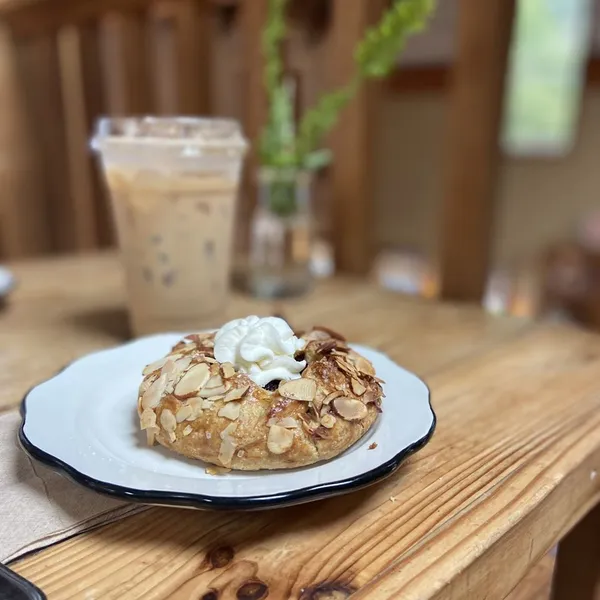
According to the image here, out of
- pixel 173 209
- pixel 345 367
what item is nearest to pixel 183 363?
pixel 345 367

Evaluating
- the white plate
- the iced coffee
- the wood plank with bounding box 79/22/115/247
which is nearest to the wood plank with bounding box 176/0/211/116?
the wood plank with bounding box 79/22/115/247

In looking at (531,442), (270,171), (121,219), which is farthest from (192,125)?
(531,442)

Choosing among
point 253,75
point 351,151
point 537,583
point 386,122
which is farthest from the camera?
point 386,122

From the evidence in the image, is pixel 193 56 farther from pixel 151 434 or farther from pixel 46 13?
pixel 151 434

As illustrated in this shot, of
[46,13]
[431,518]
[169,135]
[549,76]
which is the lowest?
[431,518]

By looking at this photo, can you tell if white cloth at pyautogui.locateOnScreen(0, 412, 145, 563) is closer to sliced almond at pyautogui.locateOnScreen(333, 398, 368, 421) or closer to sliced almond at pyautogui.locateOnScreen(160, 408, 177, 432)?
sliced almond at pyautogui.locateOnScreen(160, 408, 177, 432)
